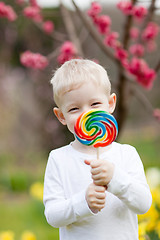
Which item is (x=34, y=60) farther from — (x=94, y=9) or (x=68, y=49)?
(x=94, y=9)

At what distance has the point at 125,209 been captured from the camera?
143cm

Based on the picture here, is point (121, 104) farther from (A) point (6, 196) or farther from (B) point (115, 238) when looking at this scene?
(A) point (6, 196)

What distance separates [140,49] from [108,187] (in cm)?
176

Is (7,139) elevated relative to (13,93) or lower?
lower

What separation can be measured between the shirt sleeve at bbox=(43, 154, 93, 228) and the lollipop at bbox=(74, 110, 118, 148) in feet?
0.56

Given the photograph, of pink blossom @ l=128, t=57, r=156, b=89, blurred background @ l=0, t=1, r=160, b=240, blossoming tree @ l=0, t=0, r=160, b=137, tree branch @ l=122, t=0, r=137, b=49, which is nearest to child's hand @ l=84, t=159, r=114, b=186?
blossoming tree @ l=0, t=0, r=160, b=137

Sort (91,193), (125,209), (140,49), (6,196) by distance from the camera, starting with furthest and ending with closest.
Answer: (6,196) → (140,49) → (125,209) → (91,193)

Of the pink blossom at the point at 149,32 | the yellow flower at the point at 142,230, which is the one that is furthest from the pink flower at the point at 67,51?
the yellow flower at the point at 142,230

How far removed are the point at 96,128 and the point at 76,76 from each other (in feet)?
0.63

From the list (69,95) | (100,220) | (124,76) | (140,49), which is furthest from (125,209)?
(140,49)

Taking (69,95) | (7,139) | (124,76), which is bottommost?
(7,139)

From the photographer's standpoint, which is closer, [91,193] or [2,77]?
[91,193]

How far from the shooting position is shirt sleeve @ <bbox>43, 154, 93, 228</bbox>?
1353 mm

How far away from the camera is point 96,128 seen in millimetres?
1372
